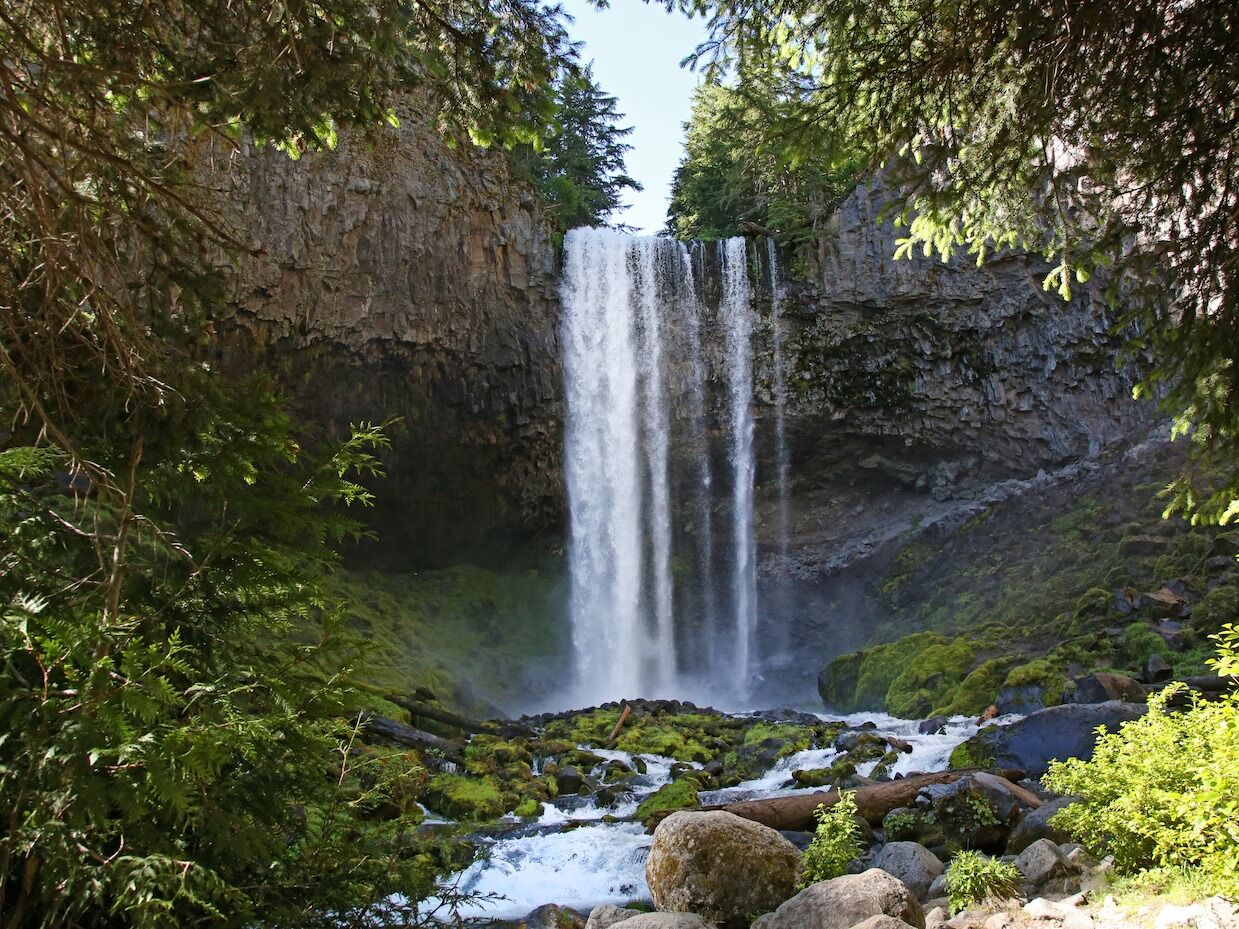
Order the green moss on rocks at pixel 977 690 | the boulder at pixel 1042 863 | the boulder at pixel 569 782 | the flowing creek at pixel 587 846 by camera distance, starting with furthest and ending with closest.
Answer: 1. the green moss on rocks at pixel 977 690
2. the boulder at pixel 569 782
3. the flowing creek at pixel 587 846
4. the boulder at pixel 1042 863

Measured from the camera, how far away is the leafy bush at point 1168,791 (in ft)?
11.2

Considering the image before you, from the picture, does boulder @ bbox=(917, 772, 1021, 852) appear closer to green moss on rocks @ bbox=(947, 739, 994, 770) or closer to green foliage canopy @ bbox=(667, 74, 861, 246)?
green moss on rocks @ bbox=(947, 739, 994, 770)

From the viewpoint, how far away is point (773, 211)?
21.7m

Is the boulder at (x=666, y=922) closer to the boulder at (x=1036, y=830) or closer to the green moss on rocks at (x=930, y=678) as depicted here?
the boulder at (x=1036, y=830)

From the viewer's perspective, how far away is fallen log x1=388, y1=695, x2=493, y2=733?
1398cm

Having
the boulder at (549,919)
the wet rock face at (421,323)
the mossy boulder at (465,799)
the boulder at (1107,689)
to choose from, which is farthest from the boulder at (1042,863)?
the wet rock face at (421,323)

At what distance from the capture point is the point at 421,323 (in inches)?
722

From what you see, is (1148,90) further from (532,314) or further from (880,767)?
(532,314)

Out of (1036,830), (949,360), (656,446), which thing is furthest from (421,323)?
(1036,830)

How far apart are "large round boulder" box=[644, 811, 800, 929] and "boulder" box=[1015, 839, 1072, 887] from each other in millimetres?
1500

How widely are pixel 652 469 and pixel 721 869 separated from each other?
56.3 feet

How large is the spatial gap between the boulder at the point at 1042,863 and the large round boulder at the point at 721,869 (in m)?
1.50

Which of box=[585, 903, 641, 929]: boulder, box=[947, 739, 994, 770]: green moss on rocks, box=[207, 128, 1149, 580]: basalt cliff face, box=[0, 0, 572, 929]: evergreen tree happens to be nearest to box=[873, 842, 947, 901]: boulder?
box=[585, 903, 641, 929]: boulder

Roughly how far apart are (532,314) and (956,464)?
37.7 feet
